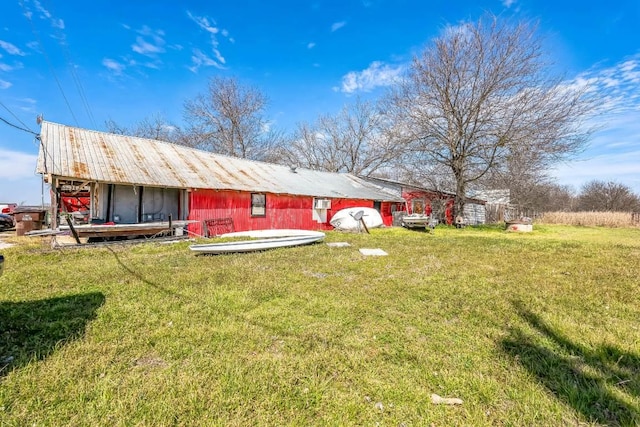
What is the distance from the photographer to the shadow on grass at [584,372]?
2.07 m

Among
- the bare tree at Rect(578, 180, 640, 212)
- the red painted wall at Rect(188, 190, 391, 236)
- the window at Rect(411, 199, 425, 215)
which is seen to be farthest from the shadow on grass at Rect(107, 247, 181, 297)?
A: the bare tree at Rect(578, 180, 640, 212)

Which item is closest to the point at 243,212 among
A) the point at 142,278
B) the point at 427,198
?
the point at 142,278

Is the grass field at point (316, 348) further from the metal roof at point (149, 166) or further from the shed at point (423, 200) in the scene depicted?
the shed at point (423, 200)

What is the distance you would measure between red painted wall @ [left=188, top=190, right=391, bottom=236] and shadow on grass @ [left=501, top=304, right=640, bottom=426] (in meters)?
11.4

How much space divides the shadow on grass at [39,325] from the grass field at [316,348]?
21 millimetres

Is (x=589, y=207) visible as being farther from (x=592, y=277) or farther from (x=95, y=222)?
(x=95, y=222)

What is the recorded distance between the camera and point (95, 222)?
10352 mm

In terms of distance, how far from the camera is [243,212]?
13422 millimetres

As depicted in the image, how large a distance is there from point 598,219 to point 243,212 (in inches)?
1033

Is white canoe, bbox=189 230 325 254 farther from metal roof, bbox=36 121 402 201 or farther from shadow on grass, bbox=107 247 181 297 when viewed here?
metal roof, bbox=36 121 402 201

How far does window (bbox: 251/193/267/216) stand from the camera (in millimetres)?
13828

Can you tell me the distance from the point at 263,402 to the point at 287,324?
51.7 inches

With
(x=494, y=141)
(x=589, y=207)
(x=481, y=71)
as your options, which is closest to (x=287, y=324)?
(x=494, y=141)

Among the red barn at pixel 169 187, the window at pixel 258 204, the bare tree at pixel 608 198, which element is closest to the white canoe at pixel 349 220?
the red barn at pixel 169 187
